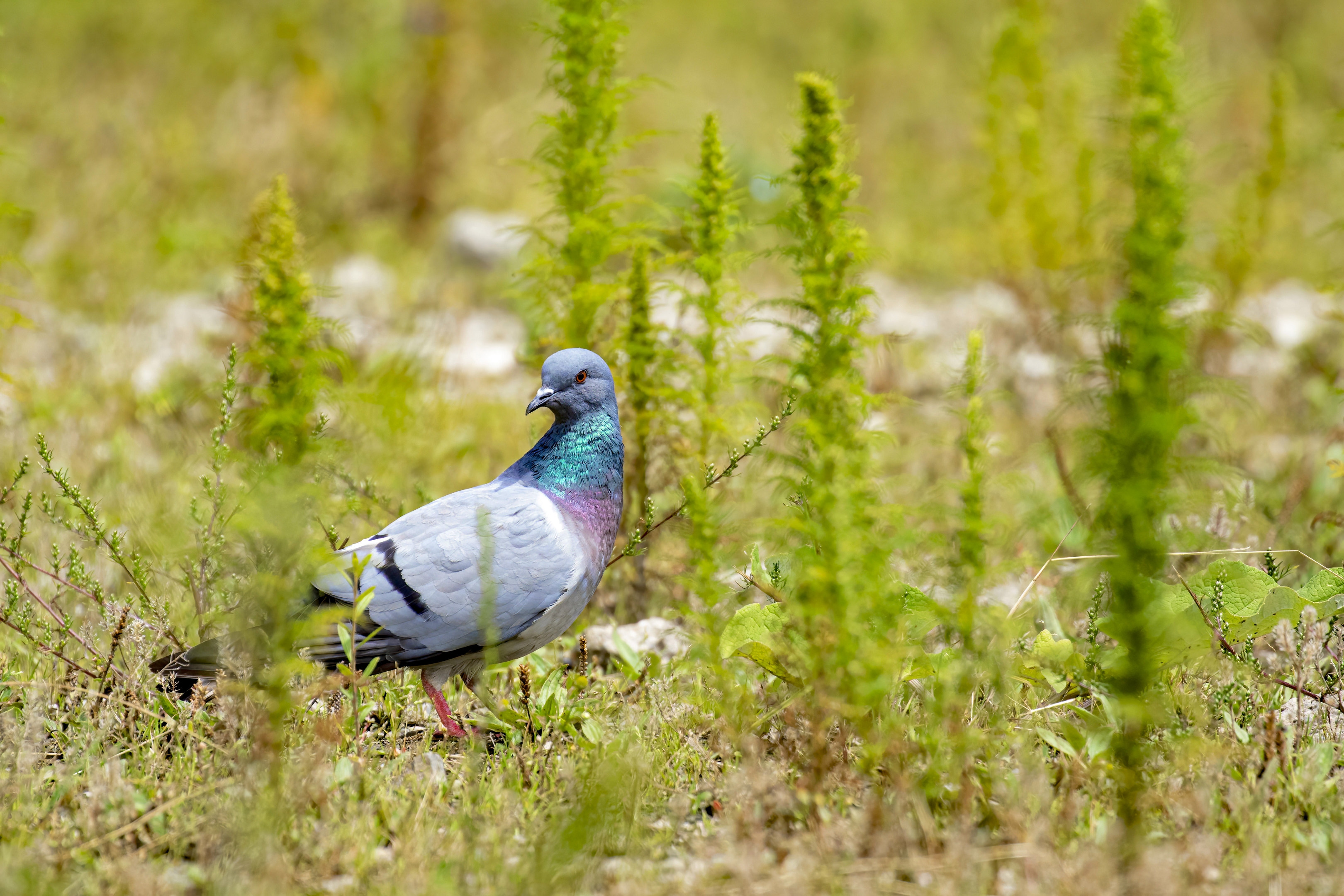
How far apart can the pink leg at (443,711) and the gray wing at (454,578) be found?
13 cm

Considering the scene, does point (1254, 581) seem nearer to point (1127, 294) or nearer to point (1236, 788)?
point (1236, 788)

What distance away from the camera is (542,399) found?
321cm

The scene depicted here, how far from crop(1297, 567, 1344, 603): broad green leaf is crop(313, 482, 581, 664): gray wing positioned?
2.02m

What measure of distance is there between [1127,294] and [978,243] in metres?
5.73

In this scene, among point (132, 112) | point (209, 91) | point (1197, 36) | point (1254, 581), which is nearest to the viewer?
point (1254, 581)

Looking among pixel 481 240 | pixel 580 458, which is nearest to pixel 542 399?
pixel 580 458

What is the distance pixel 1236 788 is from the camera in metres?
A: 2.47

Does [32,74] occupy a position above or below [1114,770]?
above

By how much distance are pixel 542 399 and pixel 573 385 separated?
109 mm

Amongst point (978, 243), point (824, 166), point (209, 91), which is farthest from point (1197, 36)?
point (824, 166)

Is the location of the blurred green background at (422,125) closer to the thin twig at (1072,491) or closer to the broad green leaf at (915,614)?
the thin twig at (1072,491)

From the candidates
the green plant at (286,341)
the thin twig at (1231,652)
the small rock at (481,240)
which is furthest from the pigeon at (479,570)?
the small rock at (481,240)

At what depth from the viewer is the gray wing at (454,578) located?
2.96m

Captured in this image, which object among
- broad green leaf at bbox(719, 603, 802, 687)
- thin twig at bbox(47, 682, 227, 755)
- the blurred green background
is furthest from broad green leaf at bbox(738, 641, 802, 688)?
the blurred green background
